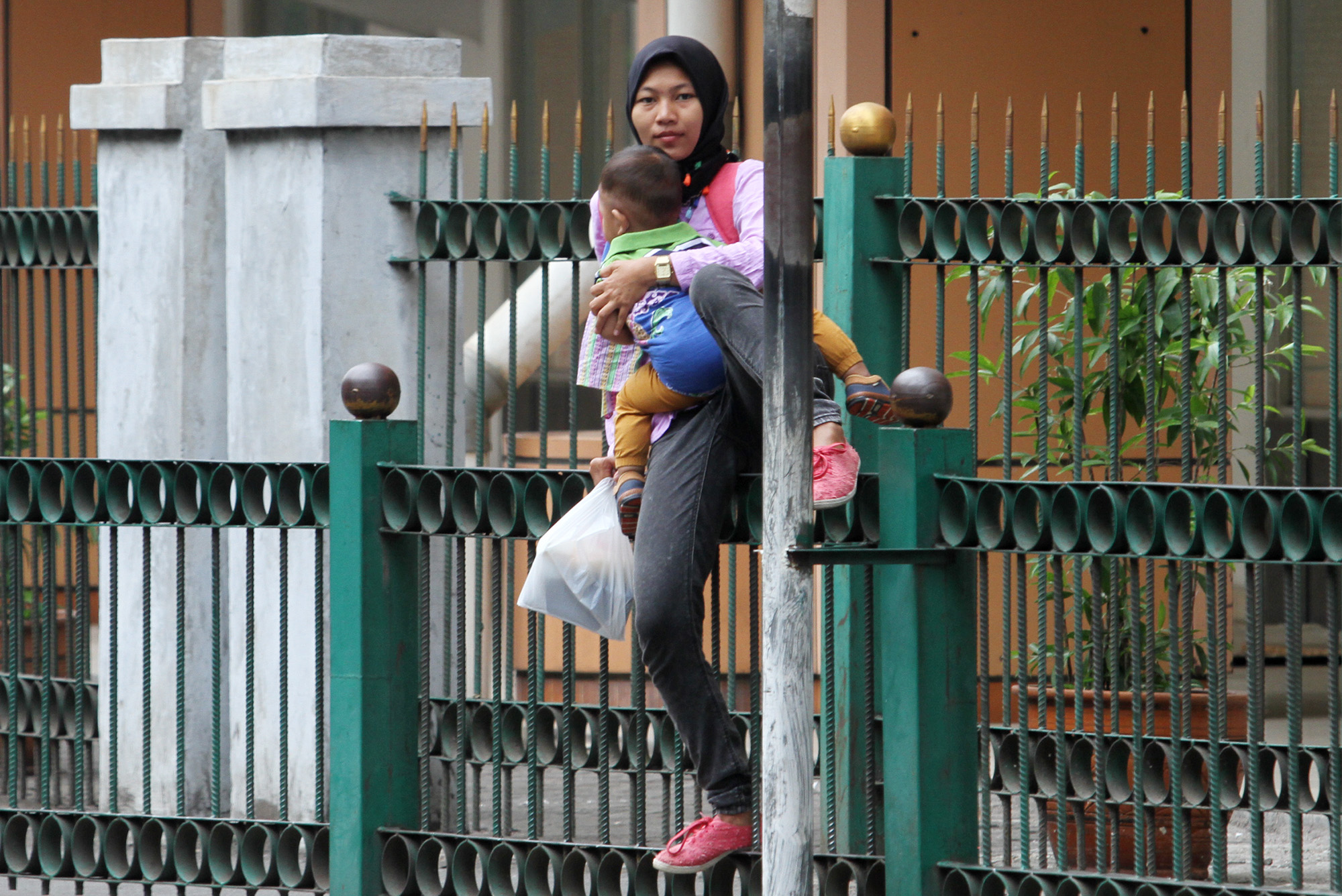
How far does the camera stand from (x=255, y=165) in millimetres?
5898

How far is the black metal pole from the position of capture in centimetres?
335

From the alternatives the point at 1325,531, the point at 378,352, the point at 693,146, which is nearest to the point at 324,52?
the point at 378,352

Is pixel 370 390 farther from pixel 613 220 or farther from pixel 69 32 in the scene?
pixel 69 32

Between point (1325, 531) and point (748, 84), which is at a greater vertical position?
point (748, 84)

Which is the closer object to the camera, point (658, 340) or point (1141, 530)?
point (1141, 530)

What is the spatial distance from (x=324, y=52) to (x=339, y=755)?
2298 mm

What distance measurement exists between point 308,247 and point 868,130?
2.12m

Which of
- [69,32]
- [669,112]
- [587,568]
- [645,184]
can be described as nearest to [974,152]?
[669,112]

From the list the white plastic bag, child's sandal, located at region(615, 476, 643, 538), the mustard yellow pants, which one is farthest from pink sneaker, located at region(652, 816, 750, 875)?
the mustard yellow pants

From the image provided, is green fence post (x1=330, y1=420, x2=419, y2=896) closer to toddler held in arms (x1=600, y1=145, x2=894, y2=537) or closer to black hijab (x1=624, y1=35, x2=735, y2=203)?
toddler held in arms (x1=600, y1=145, x2=894, y2=537)

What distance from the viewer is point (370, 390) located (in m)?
4.32

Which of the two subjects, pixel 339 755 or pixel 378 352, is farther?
pixel 378 352

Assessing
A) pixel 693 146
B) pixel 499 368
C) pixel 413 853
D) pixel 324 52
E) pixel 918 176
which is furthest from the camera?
pixel 918 176

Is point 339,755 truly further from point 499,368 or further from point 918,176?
point 918,176
